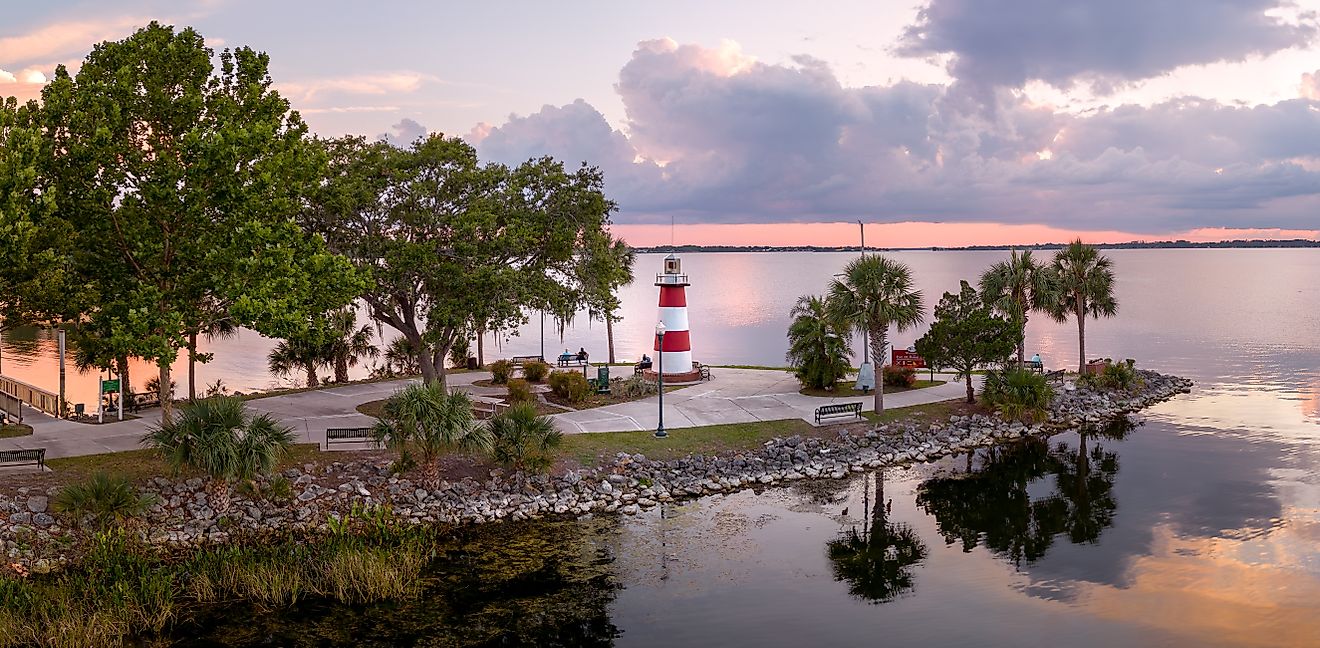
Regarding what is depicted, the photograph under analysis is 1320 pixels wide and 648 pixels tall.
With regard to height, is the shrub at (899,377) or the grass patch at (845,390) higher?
the shrub at (899,377)

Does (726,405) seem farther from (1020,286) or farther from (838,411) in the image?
(1020,286)

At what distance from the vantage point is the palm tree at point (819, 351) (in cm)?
4050

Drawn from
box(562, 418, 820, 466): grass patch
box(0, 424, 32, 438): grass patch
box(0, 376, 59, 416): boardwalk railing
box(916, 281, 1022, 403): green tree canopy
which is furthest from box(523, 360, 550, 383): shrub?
box(0, 424, 32, 438): grass patch

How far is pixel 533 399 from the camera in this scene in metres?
36.5

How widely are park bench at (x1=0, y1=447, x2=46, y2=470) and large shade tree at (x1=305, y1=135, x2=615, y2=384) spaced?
11.3 m

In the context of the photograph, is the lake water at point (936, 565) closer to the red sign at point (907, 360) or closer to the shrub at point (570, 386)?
the red sign at point (907, 360)

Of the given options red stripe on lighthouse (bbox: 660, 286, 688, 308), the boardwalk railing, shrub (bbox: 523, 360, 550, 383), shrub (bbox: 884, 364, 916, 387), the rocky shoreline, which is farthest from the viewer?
red stripe on lighthouse (bbox: 660, 286, 688, 308)

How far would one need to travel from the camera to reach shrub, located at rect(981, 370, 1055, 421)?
37.8 meters

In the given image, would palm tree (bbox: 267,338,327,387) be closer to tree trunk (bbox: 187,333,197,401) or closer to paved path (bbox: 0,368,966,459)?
tree trunk (bbox: 187,333,197,401)

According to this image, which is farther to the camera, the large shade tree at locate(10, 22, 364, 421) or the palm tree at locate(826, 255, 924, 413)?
the palm tree at locate(826, 255, 924, 413)

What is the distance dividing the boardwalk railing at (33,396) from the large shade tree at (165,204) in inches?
252

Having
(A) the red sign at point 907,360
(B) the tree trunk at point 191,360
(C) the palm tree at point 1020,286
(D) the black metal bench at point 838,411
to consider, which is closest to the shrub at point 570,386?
(D) the black metal bench at point 838,411

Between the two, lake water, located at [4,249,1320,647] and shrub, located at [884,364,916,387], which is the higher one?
shrub, located at [884,364,916,387]

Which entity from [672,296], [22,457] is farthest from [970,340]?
[22,457]
